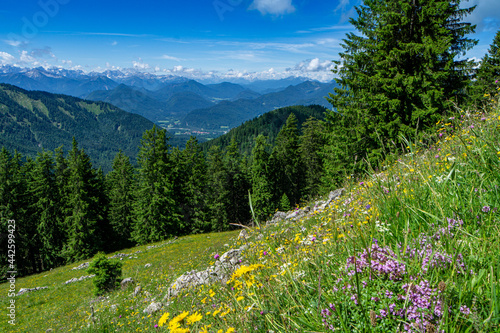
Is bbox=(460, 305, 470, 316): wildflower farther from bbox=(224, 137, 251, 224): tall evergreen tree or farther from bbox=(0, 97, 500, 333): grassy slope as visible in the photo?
bbox=(224, 137, 251, 224): tall evergreen tree

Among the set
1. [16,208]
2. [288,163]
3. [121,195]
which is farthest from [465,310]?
[16,208]

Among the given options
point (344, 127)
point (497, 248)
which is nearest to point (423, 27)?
point (344, 127)

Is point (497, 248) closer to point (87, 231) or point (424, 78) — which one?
point (424, 78)

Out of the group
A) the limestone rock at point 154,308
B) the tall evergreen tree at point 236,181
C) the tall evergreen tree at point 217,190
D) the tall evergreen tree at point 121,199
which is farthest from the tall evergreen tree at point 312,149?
the limestone rock at point 154,308

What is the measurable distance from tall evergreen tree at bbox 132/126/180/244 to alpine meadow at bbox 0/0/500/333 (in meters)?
0.19

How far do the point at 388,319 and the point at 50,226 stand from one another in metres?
44.8

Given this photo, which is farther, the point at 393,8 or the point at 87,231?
the point at 87,231

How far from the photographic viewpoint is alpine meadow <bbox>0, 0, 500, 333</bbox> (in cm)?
152

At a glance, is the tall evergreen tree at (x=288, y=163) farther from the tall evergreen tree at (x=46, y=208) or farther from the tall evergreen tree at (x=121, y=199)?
the tall evergreen tree at (x=46, y=208)

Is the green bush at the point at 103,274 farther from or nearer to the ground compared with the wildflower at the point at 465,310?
nearer to the ground

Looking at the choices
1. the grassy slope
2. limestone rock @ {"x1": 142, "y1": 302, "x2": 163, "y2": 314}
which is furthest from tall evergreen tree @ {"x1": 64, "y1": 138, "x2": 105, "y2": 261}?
the grassy slope

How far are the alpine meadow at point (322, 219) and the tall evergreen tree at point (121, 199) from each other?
27 cm

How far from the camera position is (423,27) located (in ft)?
45.3

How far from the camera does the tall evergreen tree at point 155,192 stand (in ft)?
111
